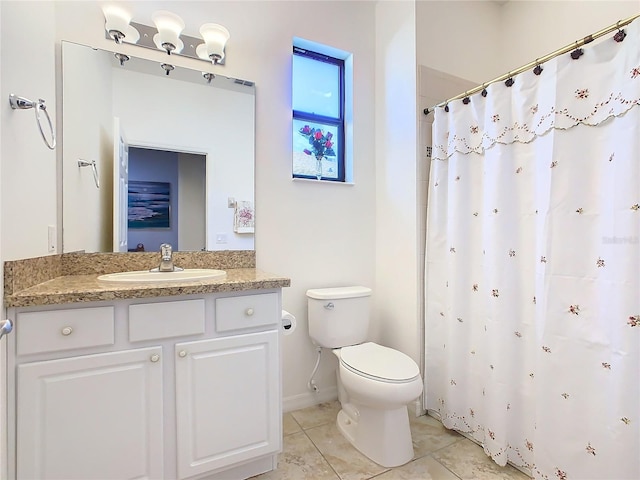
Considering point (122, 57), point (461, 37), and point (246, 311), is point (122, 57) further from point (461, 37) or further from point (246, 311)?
point (461, 37)

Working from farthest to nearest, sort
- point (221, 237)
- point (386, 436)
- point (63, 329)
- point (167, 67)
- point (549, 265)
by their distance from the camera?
1. point (221, 237)
2. point (167, 67)
3. point (386, 436)
4. point (549, 265)
5. point (63, 329)

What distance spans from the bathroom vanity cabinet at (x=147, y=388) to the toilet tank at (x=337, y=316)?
0.50 meters

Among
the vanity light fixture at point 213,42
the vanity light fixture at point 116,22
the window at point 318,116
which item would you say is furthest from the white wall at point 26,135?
the window at point 318,116

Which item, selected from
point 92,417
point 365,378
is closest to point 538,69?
point 365,378

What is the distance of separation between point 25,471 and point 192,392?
20.4 inches

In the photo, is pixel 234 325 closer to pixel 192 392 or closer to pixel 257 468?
pixel 192 392

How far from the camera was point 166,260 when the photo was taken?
5.19 ft

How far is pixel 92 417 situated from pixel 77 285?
46cm

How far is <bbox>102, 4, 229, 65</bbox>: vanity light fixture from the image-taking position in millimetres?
1504

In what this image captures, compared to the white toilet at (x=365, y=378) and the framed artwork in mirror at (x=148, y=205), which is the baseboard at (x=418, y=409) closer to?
the white toilet at (x=365, y=378)

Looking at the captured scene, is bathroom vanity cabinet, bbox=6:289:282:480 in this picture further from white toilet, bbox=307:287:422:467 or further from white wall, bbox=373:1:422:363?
white wall, bbox=373:1:422:363

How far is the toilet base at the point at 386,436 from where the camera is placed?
4.90 ft

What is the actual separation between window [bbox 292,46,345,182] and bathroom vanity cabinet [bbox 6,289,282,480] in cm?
111

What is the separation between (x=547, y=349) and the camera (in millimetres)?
1291
